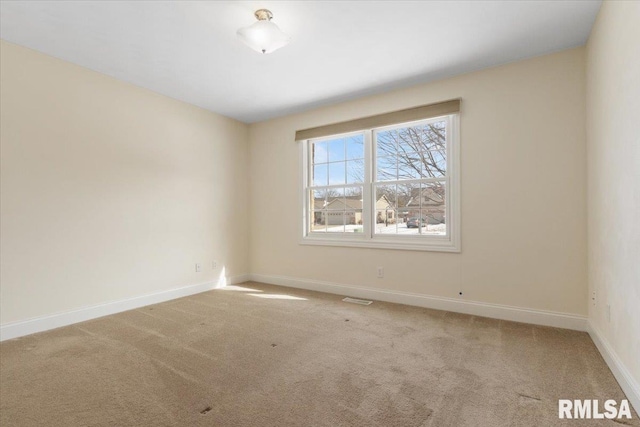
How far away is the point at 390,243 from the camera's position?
148 inches

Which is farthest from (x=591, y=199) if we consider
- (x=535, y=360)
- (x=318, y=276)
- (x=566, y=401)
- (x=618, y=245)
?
(x=318, y=276)

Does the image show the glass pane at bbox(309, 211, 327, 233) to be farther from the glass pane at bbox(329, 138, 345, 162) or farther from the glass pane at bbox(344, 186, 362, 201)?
the glass pane at bbox(329, 138, 345, 162)

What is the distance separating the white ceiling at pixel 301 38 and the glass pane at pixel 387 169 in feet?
2.96

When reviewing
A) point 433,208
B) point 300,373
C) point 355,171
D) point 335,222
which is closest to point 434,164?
point 433,208

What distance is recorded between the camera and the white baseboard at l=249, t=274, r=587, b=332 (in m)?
2.78

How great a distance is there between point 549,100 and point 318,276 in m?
3.31

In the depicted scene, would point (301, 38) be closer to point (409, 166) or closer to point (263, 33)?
point (263, 33)

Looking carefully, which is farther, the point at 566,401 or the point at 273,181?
the point at 273,181

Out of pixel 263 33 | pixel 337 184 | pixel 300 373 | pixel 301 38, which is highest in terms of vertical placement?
pixel 301 38

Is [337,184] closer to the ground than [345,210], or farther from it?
farther from it

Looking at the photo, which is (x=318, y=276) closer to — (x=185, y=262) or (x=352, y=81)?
(x=185, y=262)

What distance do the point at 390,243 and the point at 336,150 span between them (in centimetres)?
155

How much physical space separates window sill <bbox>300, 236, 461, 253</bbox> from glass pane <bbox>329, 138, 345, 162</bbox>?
1167mm

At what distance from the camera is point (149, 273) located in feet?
12.1
